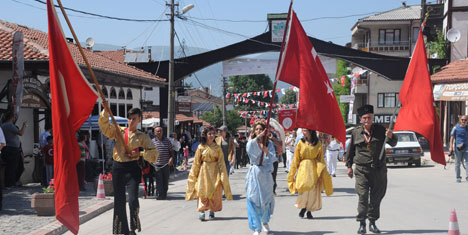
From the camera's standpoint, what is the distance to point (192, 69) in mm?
36656

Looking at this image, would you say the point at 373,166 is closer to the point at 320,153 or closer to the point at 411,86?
the point at 411,86

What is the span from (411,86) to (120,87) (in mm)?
21840

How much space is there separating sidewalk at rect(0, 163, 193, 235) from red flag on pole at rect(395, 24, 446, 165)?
558 cm

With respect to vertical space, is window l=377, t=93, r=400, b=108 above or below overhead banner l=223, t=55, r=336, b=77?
below

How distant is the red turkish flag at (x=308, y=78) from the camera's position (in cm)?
802

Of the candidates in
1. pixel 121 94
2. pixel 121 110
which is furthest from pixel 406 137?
pixel 121 94

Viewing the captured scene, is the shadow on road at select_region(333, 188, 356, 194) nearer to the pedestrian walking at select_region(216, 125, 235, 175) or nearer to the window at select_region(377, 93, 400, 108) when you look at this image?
the pedestrian walking at select_region(216, 125, 235, 175)

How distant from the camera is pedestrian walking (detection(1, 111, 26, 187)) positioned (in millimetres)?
13305

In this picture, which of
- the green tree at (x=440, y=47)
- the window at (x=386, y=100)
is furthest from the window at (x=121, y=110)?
the window at (x=386, y=100)

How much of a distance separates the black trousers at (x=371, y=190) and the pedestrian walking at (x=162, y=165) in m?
6.27

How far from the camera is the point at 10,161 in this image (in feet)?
44.4

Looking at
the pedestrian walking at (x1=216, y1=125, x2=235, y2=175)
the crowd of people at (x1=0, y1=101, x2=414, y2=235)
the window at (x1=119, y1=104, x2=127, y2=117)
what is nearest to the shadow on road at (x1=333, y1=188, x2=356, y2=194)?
the pedestrian walking at (x1=216, y1=125, x2=235, y2=175)

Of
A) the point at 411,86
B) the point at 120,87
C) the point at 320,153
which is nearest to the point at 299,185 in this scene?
the point at 320,153

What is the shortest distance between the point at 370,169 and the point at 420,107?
1.15 metres
